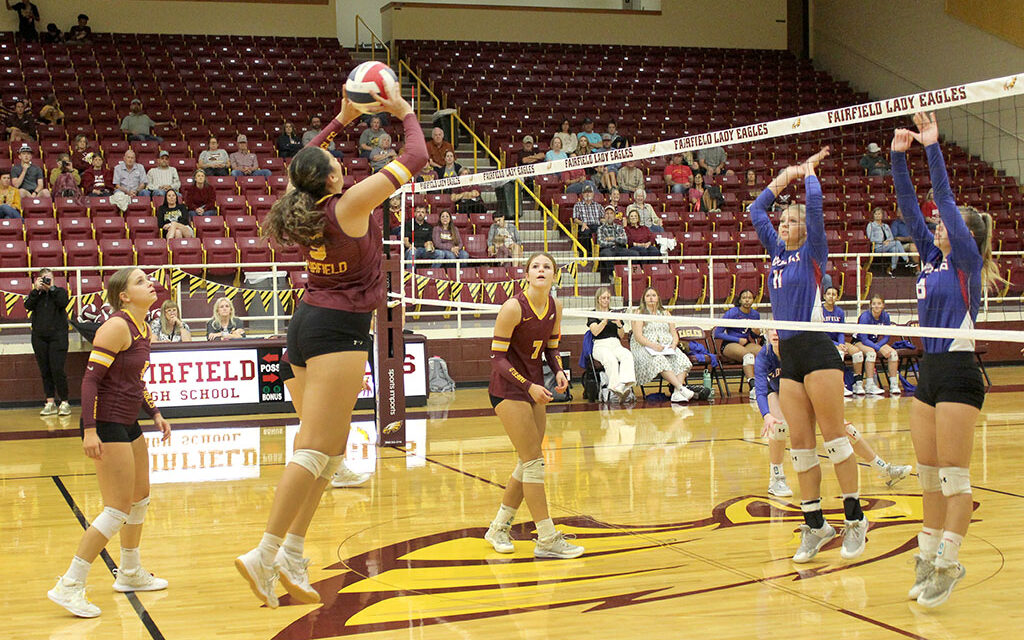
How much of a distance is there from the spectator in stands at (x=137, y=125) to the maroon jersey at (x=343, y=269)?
13.4 metres

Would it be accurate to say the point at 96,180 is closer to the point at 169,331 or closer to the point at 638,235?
the point at 169,331

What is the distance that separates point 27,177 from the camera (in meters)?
14.2

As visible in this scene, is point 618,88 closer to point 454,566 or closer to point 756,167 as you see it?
point 756,167

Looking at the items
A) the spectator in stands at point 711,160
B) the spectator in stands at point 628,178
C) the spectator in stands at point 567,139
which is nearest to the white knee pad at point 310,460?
the spectator in stands at point 628,178

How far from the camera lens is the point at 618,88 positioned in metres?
20.5

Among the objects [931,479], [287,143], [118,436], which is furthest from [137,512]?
[287,143]

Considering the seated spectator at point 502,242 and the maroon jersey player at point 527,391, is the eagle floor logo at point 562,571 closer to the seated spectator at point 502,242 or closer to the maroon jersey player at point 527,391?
the maroon jersey player at point 527,391

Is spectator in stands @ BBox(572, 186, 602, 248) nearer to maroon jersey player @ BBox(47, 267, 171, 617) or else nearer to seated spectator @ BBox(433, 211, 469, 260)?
seated spectator @ BBox(433, 211, 469, 260)

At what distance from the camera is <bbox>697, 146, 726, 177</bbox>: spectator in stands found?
16031 millimetres

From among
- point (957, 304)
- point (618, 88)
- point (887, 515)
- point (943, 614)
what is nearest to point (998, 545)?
point (887, 515)

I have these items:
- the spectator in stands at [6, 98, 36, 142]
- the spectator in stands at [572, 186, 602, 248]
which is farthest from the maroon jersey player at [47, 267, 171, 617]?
the spectator in stands at [6, 98, 36, 142]

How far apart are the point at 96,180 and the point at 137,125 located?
234 cm

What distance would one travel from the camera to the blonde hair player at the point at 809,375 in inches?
200

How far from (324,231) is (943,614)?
2.88 m
